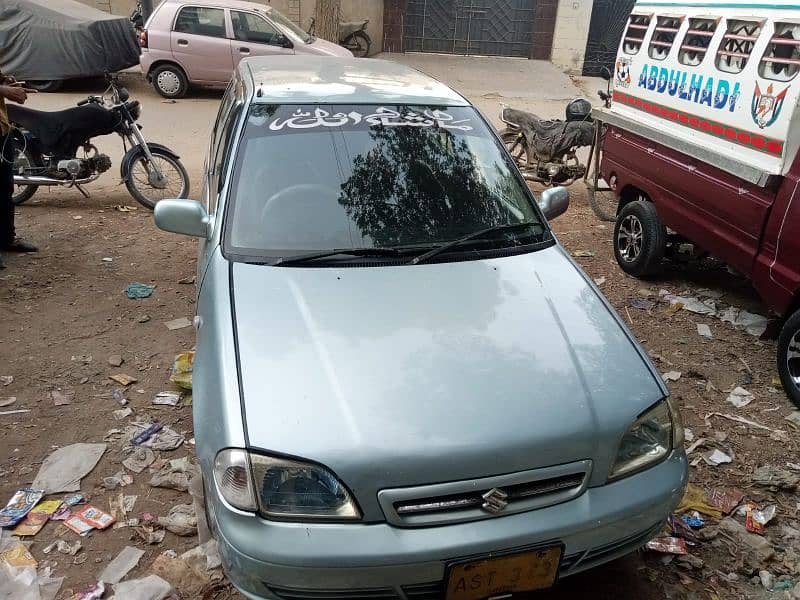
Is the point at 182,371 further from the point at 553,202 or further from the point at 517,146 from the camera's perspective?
the point at 517,146

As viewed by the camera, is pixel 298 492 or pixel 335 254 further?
pixel 335 254

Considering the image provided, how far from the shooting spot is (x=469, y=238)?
2842 mm

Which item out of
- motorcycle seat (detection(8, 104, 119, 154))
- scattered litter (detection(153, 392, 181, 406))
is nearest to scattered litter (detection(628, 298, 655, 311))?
scattered litter (detection(153, 392, 181, 406))

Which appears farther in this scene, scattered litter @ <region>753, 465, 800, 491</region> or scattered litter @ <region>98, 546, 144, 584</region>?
scattered litter @ <region>753, 465, 800, 491</region>

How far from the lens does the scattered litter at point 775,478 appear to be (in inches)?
124

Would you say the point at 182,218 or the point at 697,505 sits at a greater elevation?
the point at 182,218

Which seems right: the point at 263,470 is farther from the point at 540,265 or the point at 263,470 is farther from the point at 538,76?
the point at 538,76

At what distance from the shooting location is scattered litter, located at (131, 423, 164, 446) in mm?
3209

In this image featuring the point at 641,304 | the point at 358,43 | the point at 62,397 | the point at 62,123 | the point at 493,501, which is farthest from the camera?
the point at 358,43

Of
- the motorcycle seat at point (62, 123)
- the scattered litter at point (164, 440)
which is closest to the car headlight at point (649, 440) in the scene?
the scattered litter at point (164, 440)

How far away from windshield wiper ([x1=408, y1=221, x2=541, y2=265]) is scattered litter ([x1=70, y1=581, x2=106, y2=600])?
1723 mm

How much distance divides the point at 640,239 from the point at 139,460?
4.19 m

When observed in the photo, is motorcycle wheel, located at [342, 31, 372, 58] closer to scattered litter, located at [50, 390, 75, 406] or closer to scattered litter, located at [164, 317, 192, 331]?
scattered litter, located at [164, 317, 192, 331]

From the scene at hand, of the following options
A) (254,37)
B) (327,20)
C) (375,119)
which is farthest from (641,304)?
(327,20)
